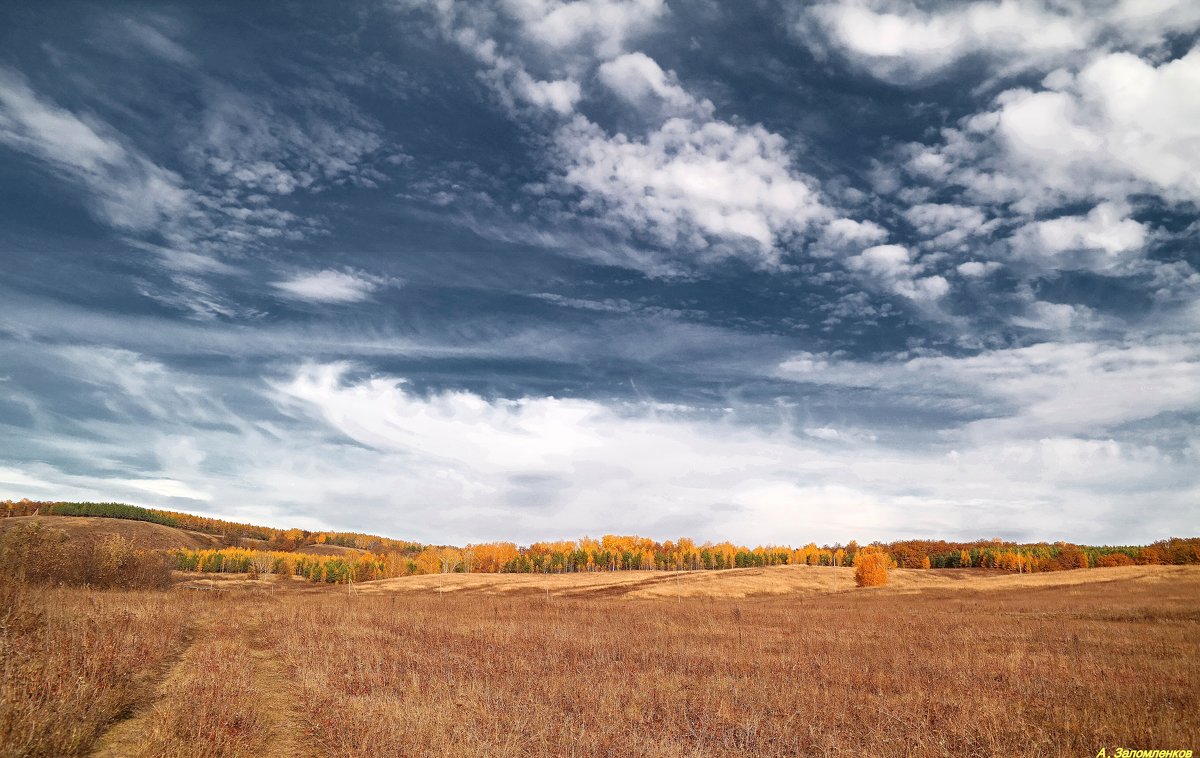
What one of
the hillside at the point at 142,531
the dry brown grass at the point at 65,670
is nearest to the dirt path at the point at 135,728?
the dry brown grass at the point at 65,670

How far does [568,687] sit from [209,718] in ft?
23.5

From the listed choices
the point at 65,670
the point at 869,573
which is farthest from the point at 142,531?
the point at 65,670

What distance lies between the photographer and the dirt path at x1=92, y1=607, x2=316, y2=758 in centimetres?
880

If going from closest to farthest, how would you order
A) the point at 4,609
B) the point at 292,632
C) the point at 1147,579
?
the point at 4,609 < the point at 292,632 < the point at 1147,579

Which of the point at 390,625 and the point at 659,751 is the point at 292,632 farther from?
the point at 659,751

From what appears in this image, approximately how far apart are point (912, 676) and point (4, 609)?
2281 cm

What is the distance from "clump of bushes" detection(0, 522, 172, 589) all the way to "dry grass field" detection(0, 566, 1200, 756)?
16.8 metres

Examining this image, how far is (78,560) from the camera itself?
41.9 meters

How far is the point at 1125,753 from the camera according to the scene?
30.9 feet

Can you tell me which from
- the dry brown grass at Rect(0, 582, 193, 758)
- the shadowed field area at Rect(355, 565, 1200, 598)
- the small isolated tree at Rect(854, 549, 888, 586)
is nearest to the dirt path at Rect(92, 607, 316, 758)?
the dry brown grass at Rect(0, 582, 193, 758)

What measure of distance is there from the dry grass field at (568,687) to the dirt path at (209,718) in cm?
5

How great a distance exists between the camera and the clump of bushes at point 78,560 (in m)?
35.4

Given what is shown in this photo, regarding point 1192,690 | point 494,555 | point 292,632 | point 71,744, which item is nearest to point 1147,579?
point 1192,690

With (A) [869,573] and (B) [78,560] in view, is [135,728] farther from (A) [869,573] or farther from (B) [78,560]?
(A) [869,573]
